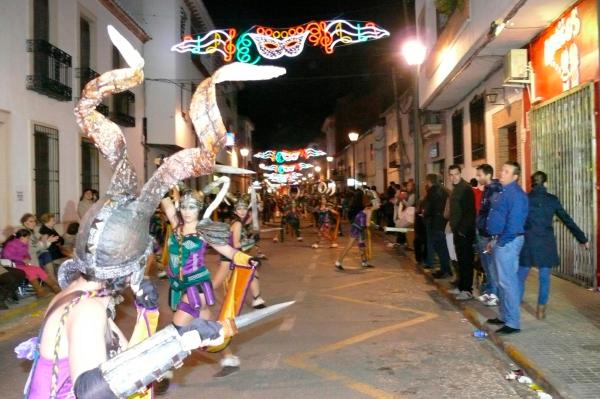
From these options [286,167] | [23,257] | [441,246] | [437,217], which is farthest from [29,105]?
[286,167]

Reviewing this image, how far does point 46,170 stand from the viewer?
46.2 feet

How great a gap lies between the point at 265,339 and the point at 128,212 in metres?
5.12

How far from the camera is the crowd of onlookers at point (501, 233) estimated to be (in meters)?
6.70

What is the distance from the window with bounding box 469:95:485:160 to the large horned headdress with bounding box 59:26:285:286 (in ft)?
43.5

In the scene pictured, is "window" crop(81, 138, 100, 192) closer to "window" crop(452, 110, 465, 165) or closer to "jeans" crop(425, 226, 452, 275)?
"jeans" crop(425, 226, 452, 275)

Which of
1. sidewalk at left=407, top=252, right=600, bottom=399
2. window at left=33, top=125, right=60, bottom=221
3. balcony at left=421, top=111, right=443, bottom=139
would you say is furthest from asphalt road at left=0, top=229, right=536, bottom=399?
balcony at left=421, top=111, right=443, bottom=139

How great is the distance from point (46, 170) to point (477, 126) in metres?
11.0

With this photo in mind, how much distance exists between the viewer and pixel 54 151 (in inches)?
572

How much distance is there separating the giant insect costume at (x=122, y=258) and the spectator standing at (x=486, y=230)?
554 centimetres

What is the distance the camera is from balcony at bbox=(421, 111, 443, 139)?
2000 cm

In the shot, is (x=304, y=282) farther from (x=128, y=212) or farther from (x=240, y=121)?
(x=240, y=121)

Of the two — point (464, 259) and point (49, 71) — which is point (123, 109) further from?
point (464, 259)

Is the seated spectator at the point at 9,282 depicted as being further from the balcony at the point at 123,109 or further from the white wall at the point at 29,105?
the balcony at the point at 123,109

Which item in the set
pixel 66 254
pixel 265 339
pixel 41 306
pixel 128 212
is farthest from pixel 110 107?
pixel 128 212
